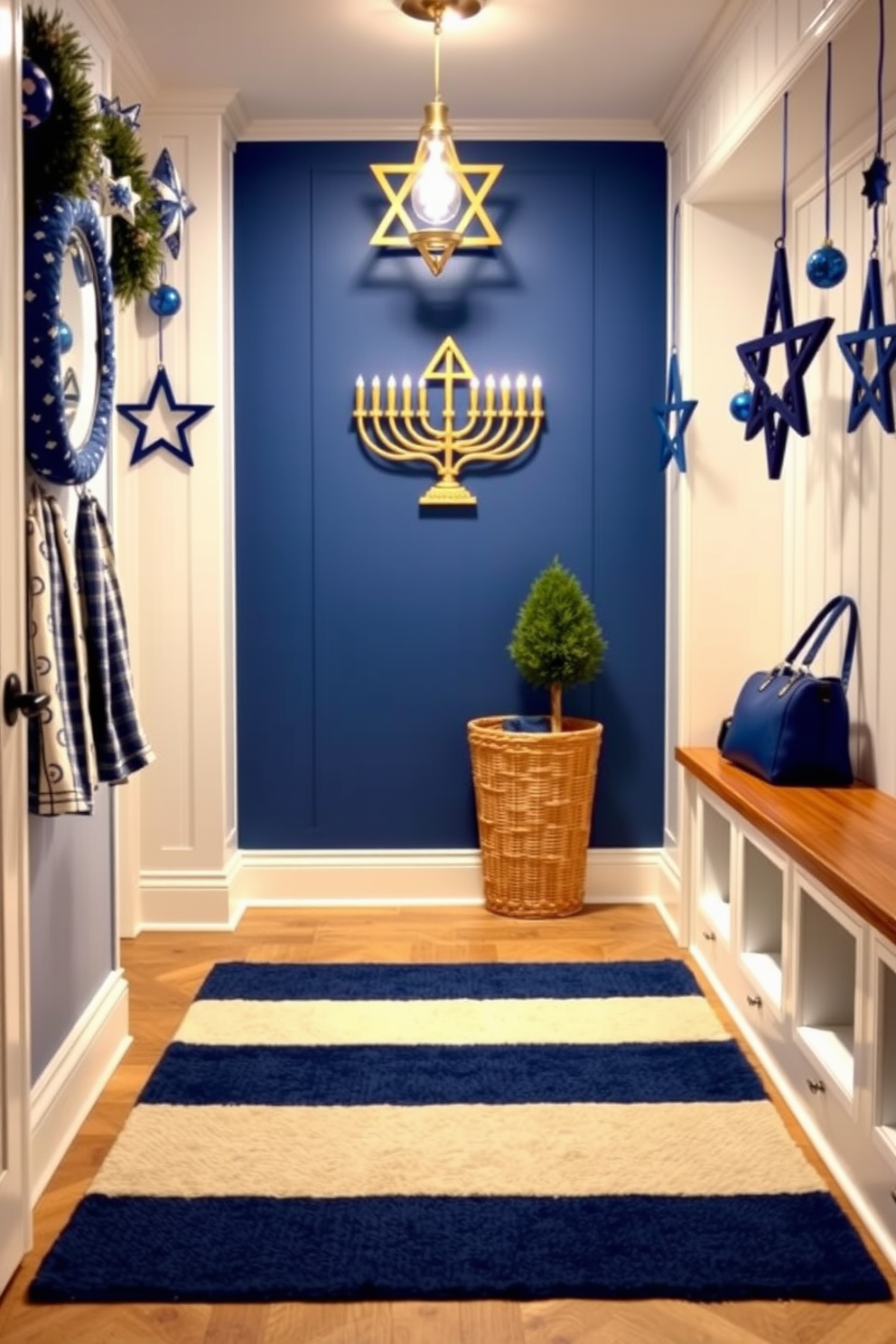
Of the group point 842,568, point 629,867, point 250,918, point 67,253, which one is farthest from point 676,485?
point 67,253

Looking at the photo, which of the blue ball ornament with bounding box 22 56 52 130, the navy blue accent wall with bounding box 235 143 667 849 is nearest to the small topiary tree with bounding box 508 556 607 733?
the navy blue accent wall with bounding box 235 143 667 849

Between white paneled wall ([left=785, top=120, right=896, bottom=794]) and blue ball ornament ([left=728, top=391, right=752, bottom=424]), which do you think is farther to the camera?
blue ball ornament ([left=728, top=391, right=752, bottom=424])

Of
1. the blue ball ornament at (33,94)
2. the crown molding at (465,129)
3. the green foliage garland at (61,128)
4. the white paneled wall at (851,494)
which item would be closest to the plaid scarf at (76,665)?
the green foliage garland at (61,128)

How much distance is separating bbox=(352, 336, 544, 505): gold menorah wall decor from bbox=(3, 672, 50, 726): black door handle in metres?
2.46

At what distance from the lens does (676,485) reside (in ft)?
14.0

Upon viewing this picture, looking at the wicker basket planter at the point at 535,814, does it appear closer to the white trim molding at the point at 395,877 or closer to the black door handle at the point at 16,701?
the white trim molding at the point at 395,877

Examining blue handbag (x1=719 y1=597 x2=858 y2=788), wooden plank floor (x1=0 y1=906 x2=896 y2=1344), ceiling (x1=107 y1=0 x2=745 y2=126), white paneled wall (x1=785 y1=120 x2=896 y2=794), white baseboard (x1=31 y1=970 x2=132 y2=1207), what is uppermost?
ceiling (x1=107 y1=0 x2=745 y2=126)

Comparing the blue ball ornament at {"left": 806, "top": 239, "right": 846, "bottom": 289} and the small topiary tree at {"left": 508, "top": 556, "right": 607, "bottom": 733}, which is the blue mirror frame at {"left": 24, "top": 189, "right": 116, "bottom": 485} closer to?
the blue ball ornament at {"left": 806, "top": 239, "right": 846, "bottom": 289}

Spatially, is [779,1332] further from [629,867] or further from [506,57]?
[506,57]

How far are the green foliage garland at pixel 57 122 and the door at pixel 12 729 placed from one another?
0.24m

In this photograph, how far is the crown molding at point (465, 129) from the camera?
4.38m

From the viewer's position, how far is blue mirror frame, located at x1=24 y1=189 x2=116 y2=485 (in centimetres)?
239

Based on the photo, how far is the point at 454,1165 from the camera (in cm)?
256

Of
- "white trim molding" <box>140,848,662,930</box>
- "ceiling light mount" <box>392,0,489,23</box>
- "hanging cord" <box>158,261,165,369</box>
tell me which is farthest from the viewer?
"white trim molding" <box>140,848,662,930</box>
